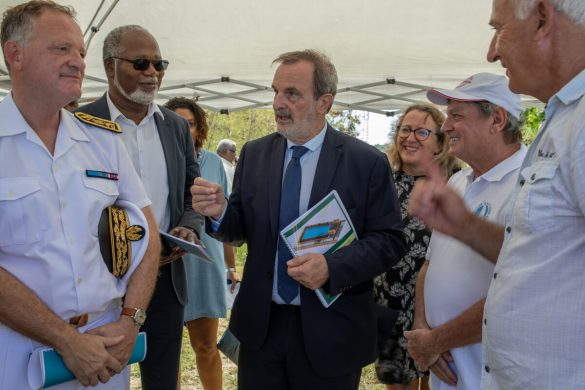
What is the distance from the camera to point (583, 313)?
1.31 meters

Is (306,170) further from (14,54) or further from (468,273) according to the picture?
(14,54)

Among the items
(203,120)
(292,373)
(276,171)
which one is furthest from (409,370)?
(203,120)

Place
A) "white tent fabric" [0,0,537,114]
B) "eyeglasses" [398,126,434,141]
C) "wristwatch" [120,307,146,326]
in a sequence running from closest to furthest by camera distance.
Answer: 1. "wristwatch" [120,307,146,326]
2. "eyeglasses" [398,126,434,141]
3. "white tent fabric" [0,0,537,114]

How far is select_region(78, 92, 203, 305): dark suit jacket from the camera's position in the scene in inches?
109

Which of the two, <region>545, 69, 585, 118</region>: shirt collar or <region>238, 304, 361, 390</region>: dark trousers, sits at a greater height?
<region>545, 69, 585, 118</region>: shirt collar

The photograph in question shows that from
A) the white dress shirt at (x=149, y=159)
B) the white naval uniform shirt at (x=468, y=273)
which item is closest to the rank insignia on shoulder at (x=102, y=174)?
the white dress shirt at (x=149, y=159)

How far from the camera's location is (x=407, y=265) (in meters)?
3.27

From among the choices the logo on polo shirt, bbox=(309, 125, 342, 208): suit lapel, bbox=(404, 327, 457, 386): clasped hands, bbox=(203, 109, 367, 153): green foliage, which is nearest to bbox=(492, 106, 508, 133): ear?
the logo on polo shirt

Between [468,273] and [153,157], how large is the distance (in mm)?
1630

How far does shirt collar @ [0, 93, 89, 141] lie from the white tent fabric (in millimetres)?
3150

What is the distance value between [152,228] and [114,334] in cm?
44

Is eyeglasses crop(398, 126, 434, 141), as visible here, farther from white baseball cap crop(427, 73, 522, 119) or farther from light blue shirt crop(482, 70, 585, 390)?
light blue shirt crop(482, 70, 585, 390)

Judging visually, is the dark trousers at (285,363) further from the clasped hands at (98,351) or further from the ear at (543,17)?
the ear at (543,17)

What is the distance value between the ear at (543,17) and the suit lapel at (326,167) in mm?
1166
